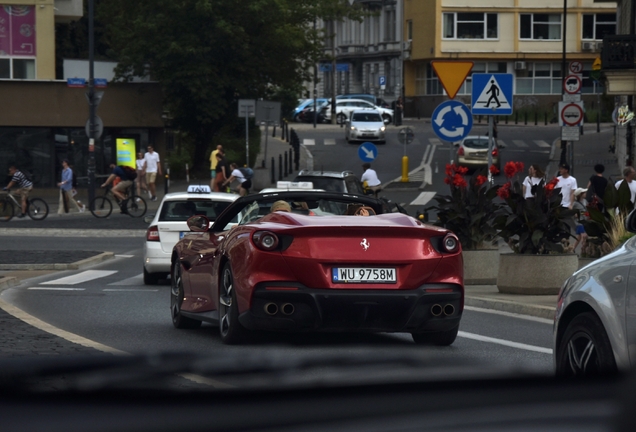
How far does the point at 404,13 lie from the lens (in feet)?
298

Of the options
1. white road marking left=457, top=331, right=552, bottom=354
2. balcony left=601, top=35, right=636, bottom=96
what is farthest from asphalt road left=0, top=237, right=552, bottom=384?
balcony left=601, top=35, right=636, bottom=96

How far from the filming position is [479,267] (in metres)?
16.6

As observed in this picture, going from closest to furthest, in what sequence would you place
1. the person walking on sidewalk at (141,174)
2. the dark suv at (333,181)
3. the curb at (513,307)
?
the curb at (513,307) < the dark suv at (333,181) < the person walking on sidewalk at (141,174)

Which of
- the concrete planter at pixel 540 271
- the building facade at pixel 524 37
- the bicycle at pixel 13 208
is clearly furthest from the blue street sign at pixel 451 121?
the building facade at pixel 524 37

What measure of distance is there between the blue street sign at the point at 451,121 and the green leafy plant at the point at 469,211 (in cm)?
160

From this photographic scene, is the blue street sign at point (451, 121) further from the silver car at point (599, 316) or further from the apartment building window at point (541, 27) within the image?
the apartment building window at point (541, 27)

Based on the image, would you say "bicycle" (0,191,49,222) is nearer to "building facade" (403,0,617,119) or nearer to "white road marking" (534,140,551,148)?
"white road marking" (534,140,551,148)

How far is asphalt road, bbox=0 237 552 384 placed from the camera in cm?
927

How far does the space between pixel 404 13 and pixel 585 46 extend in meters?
14.8

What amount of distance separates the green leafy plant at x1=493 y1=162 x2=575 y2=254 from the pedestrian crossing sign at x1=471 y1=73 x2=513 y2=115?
3.10 meters

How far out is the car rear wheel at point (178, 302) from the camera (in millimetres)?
11094

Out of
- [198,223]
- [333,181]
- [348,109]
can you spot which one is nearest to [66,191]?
[333,181]

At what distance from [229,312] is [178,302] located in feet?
6.78

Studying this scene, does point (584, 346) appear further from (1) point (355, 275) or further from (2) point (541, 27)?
(2) point (541, 27)
